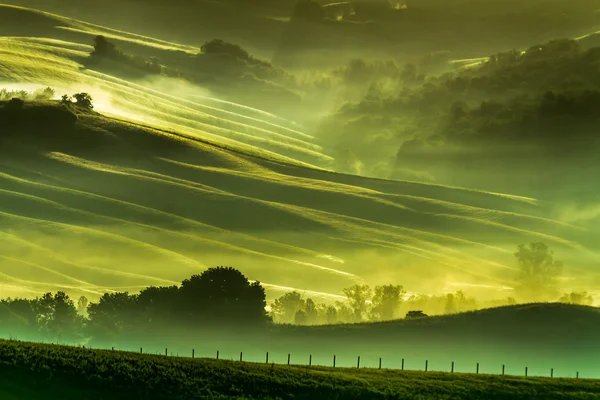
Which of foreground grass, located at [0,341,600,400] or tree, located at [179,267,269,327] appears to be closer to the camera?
foreground grass, located at [0,341,600,400]

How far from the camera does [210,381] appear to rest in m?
105

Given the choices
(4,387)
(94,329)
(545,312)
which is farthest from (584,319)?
(4,387)

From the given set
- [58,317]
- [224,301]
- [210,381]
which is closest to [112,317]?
[58,317]

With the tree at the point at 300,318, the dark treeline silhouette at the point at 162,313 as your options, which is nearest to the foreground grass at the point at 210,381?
the dark treeline silhouette at the point at 162,313

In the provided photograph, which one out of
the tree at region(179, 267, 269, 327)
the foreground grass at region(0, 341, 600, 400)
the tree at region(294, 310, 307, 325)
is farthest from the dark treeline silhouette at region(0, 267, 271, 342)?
the foreground grass at region(0, 341, 600, 400)

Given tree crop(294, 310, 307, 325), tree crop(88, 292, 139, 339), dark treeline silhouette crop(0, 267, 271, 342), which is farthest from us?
tree crop(294, 310, 307, 325)

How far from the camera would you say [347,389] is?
107 metres

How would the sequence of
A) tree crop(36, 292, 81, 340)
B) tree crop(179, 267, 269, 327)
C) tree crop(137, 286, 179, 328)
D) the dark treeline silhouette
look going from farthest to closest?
tree crop(137, 286, 179, 328) → tree crop(179, 267, 269, 327) → the dark treeline silhouette → tree crop(36, 292, 81, 340)

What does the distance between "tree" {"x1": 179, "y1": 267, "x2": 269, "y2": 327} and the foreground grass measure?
3852cm

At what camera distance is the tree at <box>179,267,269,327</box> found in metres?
157

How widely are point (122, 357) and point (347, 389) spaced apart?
2100cm

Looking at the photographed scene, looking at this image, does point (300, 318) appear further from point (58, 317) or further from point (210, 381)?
point (210, 381)

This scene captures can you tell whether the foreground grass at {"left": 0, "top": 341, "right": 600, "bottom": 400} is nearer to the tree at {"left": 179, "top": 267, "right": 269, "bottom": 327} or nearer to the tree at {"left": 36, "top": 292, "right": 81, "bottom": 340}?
the tree at {"left": 179, "top": 267, "right": 269, "bottom": 327}

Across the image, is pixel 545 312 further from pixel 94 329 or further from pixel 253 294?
pixel 94 329
